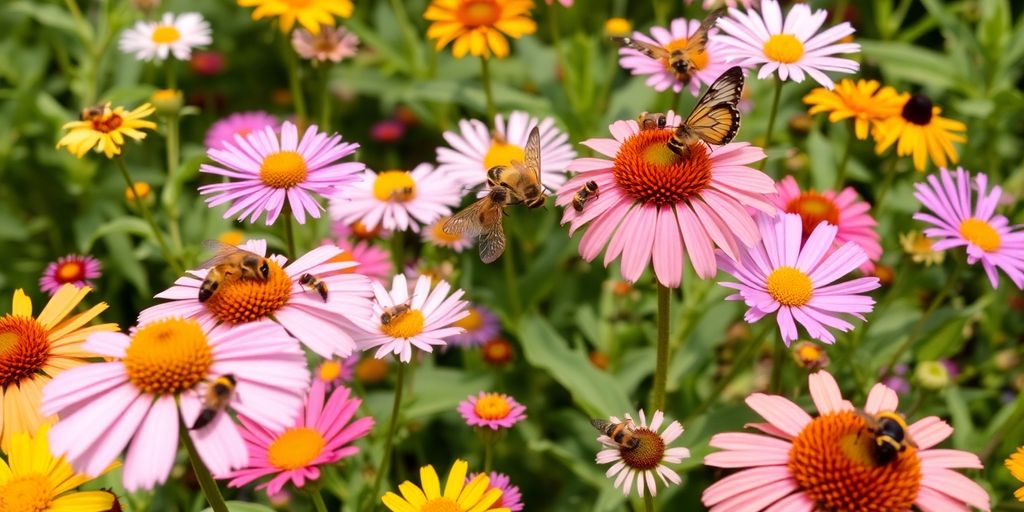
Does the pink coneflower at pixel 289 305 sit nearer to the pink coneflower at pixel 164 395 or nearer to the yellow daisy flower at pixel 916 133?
the pink coneflower at pixel 164 395

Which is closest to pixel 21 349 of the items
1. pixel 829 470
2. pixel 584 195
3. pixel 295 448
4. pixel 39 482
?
pixel 39 482

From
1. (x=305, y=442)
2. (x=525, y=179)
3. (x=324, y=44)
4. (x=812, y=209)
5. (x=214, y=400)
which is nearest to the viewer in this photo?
(x=214, y=400)

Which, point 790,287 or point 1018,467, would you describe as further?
point 790,287

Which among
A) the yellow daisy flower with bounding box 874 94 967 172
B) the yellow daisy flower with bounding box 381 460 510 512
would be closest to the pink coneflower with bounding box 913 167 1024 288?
the yellow daisy flower with bounding box 874 94 967 172

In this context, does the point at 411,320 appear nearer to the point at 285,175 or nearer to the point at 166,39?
the point at 285,175

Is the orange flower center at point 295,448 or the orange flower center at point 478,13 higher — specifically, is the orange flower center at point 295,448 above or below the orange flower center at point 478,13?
below

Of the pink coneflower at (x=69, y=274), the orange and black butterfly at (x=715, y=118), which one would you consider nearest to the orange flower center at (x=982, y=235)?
the orange and black butterfly at (x=715, y=118)

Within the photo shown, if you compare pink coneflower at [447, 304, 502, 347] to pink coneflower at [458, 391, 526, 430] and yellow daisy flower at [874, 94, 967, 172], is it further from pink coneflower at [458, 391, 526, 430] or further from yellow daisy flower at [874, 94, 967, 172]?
yellow daisy flower at [874, 94, 967, 172]
